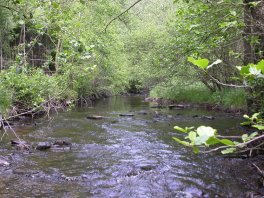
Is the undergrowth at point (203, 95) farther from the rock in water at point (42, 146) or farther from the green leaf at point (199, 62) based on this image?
the green leaf at point (199, 62)

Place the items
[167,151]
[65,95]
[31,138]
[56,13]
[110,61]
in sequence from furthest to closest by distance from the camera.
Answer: [110,61] → [65,95] → [31,138] → [167,151] → [56,13]

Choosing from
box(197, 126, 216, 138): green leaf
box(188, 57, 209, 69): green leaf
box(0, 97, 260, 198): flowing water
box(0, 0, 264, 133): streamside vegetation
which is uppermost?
box(0, 0, 264, 133): streamside vegetation

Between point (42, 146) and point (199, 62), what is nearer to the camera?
point (199, 62)

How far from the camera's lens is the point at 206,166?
8141 millimetres

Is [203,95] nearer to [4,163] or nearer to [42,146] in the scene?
[42,146]

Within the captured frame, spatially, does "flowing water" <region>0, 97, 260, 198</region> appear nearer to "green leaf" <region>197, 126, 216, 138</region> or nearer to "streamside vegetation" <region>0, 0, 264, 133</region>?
"streamside vegetation" <region>0, 0, 264, 133</region>

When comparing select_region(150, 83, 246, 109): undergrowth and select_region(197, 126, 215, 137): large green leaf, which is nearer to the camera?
select_region(197, 126, 215, 137): large green leaf

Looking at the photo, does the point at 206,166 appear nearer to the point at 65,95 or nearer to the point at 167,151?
the point at 167,151

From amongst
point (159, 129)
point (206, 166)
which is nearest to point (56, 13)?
point (206, 166)

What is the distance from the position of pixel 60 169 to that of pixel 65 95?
1395 centimetres

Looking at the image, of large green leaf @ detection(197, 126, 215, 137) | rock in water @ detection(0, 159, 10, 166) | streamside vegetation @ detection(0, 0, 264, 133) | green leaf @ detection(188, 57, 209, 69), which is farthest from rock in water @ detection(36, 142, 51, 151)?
large green leaf @ detection(197, 126, 215, 137)

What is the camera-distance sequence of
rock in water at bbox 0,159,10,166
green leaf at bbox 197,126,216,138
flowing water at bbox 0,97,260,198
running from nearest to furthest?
green leaf at bbox 197,126,216,138
flowing water at bbox 0,97,260,198
rock in water at bbox 0,159,10,166

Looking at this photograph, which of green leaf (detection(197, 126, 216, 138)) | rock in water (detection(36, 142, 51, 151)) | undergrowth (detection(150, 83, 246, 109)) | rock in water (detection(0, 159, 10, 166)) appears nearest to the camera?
green leaf (detection(197, 126, 216, 138))

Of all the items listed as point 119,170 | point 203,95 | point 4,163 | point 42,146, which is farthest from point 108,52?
point 119,170
